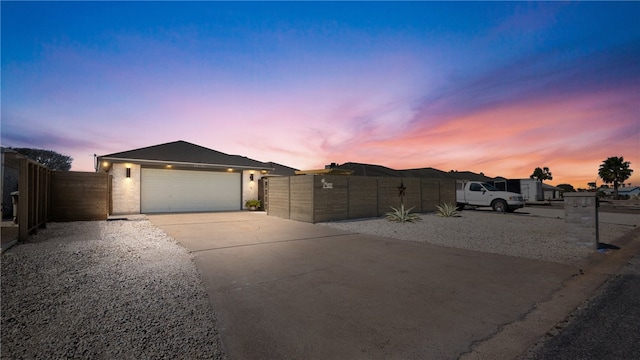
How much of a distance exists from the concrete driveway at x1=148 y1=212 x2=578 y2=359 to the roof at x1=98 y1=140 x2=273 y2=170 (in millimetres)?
11510

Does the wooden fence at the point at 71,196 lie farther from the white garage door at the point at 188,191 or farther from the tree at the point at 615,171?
the tree at the point at 615,171

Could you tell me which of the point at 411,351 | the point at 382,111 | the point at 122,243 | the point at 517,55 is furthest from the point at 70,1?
the point at 517,55

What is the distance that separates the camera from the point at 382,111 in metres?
14.5

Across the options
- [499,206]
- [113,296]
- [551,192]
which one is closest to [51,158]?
[113,296]

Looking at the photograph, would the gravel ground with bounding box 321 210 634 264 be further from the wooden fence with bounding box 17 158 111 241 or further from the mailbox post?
the wooden fence with bounding box 17 158 111 241

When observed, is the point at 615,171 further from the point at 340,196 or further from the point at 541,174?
the point at 340,196

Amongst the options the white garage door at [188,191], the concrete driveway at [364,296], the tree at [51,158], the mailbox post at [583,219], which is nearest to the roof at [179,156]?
the white garage door at [188,191]

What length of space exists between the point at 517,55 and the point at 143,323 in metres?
13.6

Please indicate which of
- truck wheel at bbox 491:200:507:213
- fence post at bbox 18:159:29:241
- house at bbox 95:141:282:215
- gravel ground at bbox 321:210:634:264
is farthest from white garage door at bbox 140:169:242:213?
truck wheel at bbox 491:200:507:213

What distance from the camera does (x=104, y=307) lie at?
3258mm

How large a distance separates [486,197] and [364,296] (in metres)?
17.2

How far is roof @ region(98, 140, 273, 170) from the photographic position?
15.6 m

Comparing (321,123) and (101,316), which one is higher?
(321,123)

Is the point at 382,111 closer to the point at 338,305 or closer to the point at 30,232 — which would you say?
the point at 338,305
